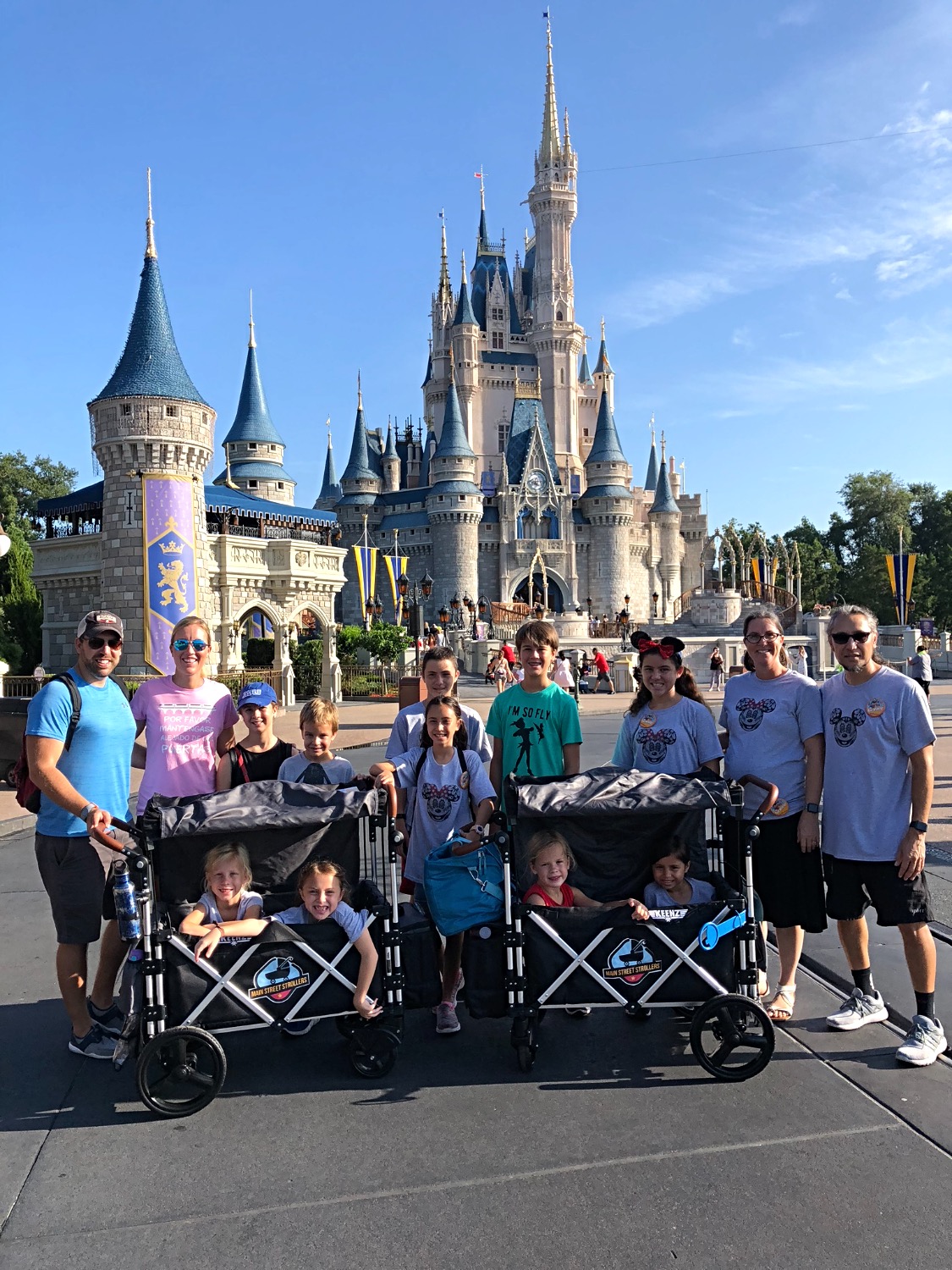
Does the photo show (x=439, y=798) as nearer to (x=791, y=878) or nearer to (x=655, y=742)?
(x=655, y=742)

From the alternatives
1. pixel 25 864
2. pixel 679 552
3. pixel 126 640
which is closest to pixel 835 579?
pixel 679 552

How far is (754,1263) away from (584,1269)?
1.50 ft

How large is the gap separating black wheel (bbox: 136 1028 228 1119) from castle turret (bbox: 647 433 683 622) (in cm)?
6391

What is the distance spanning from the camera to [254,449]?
45875 mm

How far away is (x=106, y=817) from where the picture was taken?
3.56 metres

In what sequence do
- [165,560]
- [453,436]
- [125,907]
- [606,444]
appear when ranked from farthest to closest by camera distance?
1. [606,444]
2. [453,436]
3. [165,560]
4. [125,907]

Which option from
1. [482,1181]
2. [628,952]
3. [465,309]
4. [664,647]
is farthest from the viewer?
[465,309]

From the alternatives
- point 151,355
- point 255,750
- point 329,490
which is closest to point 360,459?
point 329,490

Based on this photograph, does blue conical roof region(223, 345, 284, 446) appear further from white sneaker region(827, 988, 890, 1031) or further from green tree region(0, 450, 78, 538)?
white sneaker region(827, 988, 890, 1031)

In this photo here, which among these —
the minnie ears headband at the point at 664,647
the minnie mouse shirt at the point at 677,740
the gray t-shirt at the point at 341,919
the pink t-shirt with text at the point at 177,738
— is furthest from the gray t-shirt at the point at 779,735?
the pink t-shirt with text at the point at 177,738

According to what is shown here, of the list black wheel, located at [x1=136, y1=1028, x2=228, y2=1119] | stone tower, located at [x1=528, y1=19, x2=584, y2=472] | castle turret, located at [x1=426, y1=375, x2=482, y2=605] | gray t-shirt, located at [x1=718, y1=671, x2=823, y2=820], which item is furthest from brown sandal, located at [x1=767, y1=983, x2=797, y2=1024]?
stone tower, located at [x1=528, y1=19, x2=584, y2=472]

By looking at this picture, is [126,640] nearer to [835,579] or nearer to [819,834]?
[819,834]

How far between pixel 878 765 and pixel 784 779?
1.32ft

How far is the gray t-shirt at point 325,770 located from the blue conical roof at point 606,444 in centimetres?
5840
